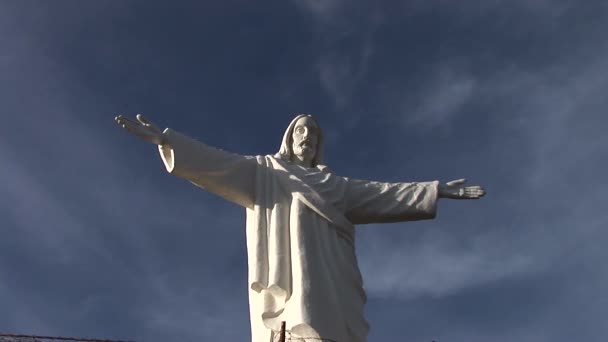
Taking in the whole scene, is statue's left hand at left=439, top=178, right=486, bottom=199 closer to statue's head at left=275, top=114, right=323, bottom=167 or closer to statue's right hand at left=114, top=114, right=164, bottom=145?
statue's head at left=275, top=114, right=323, bottom=167

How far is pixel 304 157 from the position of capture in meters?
12.5

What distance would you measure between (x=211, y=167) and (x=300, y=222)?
1411 millimetres

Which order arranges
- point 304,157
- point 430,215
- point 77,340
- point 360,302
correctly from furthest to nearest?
point 304,157
point 430,215
point 360,302
point 77,340

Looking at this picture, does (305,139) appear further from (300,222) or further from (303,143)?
(300,222)

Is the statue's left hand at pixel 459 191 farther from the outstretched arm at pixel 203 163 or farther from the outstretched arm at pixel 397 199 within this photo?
the outstretched arm at pixel 203 163

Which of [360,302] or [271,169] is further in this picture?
[271,169]

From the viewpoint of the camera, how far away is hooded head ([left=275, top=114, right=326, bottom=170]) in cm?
1255

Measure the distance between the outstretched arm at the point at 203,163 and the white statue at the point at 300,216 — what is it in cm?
1

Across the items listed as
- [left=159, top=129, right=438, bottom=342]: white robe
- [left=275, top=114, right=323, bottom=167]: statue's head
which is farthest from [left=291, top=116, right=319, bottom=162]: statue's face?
[left=159, top=129, right=438, bottom=342]: white robe

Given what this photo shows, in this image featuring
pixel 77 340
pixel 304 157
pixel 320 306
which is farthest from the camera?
pixel 304 157

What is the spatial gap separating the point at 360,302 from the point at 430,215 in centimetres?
167

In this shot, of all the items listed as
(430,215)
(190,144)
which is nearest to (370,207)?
(430,215)

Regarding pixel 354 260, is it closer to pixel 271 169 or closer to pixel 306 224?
pixel 306 224

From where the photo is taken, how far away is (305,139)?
1261 cm
